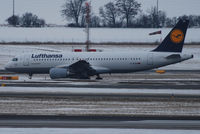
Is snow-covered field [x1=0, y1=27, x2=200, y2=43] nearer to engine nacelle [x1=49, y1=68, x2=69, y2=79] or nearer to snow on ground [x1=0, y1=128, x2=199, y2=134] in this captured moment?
engine nacelle [x1=49, y1=68, x2=69, y2=79]

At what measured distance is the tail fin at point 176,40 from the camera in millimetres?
40188

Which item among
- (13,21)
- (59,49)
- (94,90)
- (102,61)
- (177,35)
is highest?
(13,21)

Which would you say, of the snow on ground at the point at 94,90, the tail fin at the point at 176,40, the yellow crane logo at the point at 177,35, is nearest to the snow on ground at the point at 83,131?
the snow on ground at the point at 94,90

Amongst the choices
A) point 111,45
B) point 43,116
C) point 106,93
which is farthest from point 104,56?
point 111,45

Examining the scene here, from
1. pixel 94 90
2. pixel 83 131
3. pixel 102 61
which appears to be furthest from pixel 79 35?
pixel 83 131

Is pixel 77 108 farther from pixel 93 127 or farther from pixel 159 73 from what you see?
pixel 159 73

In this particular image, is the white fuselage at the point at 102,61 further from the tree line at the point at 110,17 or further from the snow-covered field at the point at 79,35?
the tree line at the point at 110,17

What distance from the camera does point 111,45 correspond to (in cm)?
7538

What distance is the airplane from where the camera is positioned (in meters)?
39.6

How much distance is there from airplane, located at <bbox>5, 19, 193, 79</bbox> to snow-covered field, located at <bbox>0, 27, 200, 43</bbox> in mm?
40128

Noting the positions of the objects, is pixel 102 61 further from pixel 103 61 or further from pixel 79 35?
pixel 79 35

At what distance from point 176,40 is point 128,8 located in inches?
3222

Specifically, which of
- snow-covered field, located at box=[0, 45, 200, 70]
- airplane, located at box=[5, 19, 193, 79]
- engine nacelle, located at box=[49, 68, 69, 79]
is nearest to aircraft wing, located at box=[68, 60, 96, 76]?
airplane, located at box=[5, 19, 193, 79]

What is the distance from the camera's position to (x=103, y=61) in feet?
134
